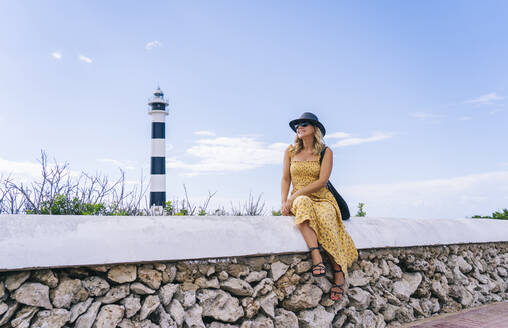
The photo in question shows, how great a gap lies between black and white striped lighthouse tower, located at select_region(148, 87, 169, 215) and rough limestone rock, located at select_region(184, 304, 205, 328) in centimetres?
1322

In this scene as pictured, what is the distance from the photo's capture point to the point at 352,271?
4203 millimetres

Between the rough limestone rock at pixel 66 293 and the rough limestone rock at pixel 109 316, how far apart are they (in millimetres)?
169

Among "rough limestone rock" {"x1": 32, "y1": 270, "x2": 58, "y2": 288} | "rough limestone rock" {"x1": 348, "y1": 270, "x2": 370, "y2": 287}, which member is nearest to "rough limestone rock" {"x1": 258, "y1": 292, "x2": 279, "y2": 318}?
"rough limestone rock" {"x1": 348, "y1": 270, "x2": 370, "y2": 287}

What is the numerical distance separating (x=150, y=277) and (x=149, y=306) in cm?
18

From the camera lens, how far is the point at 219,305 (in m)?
3.23

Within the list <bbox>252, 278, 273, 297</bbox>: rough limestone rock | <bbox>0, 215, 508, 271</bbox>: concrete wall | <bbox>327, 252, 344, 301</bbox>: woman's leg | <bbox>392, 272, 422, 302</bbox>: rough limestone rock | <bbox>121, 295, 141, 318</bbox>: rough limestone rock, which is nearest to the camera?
<bbox>0, 215, 508, 271</bbox>: concrete wall

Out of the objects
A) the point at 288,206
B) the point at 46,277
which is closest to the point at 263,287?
the point at 288,206

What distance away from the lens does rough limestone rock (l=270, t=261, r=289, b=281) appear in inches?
142

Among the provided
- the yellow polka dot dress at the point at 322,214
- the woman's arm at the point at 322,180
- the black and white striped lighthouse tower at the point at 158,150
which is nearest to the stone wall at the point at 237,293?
the yellow polka dot dress at the point at 322,214

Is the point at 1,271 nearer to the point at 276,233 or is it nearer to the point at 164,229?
the point at 164,229

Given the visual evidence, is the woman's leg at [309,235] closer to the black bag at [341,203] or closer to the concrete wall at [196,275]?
the concrete wall at [196,275]

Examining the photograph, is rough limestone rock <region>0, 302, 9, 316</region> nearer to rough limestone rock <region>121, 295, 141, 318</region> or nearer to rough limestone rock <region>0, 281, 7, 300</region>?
rough limestone rock <region>0, 281, 7, 300</region>

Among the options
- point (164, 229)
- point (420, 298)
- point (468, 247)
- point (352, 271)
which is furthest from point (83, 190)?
point (468, 247)

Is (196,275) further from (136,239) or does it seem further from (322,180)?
(322,180)
